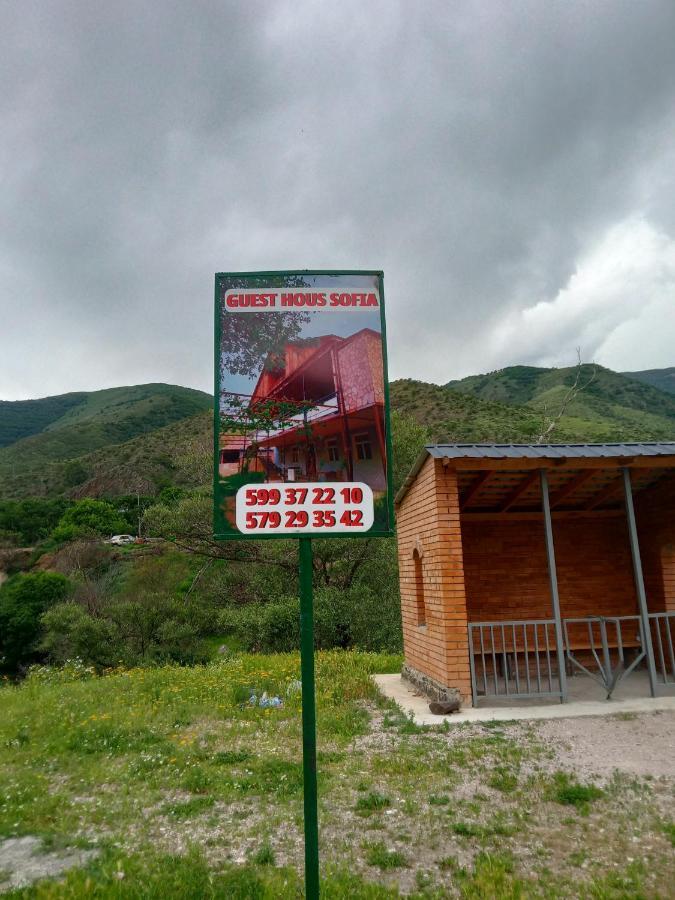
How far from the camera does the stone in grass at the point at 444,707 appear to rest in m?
6.82

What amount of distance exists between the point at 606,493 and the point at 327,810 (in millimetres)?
6687

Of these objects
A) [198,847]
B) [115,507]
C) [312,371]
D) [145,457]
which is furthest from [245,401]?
[145,457]

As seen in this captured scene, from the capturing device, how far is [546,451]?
7.58 metres

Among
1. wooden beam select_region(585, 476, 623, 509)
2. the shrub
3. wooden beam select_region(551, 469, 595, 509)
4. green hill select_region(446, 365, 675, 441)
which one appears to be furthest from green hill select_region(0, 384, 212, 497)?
wooden beam select_region(585, 476, 623, 509)

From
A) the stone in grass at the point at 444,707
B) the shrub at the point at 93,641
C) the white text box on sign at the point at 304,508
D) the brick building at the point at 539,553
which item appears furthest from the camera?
the shrub at the point at 93,641

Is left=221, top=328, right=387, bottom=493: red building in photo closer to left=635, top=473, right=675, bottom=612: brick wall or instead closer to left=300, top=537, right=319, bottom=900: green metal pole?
left=300, top=537, right=319, bottom=900: green metal pole

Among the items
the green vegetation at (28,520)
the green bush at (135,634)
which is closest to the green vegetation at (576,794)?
the green bush at (135,634)

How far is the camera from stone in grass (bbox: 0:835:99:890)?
3.44 meters

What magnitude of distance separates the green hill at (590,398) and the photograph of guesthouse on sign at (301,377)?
35.7 metres

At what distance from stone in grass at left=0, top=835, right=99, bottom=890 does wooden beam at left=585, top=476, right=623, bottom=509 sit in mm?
8003

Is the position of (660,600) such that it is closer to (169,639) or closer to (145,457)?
(169,639)

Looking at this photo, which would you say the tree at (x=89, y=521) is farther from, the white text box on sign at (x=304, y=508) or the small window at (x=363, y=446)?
the small window at (x=363, y=446)

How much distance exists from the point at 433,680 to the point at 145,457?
54386 millimetres

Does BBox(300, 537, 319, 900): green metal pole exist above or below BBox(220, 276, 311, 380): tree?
below
